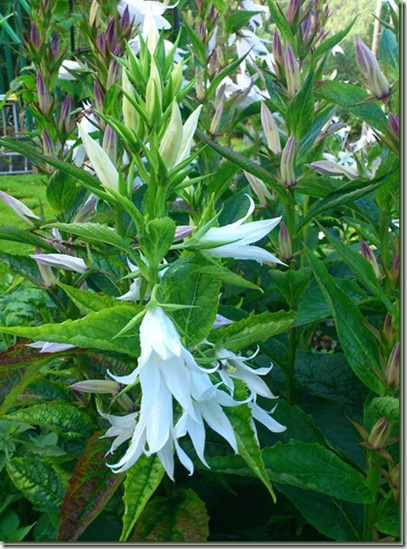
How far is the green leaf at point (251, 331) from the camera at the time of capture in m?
0.82

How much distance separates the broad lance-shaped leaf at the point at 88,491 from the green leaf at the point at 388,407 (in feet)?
1.19

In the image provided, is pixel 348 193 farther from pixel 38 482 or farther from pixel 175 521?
pixel 38 482

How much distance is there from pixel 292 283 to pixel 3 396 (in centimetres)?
50

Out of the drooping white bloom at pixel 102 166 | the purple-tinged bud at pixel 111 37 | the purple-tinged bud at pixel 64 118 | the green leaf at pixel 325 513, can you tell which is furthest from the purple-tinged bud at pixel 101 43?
the green leaf at pixel 325 513

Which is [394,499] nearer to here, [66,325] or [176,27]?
[66,325]

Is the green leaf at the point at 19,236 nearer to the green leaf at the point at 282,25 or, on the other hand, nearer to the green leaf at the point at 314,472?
the green leaf at the point at 314,472

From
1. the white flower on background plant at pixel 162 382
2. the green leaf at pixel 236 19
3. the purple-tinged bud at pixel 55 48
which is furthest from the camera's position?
the green leaf at pixel 236 19

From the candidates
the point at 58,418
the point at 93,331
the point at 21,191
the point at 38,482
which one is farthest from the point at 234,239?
the point at 21,191

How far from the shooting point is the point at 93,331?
29.6 inches

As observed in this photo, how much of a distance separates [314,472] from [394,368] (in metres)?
0.18

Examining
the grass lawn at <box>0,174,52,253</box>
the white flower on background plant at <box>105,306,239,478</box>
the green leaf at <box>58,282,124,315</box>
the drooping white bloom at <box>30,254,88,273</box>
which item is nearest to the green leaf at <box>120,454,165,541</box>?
the white flower on background plant at <box>105,306,239,478</box>

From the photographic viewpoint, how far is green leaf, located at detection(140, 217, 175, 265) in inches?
28.2

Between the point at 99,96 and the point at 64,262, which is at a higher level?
the point at 99,96

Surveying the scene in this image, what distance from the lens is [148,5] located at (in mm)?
1223
